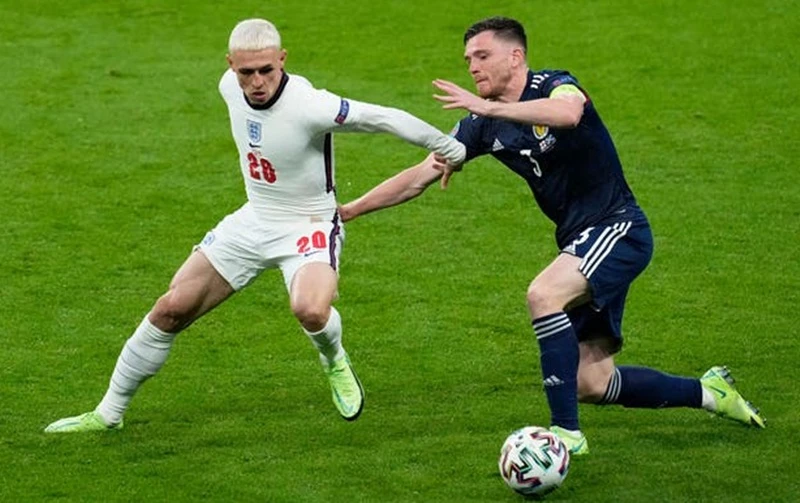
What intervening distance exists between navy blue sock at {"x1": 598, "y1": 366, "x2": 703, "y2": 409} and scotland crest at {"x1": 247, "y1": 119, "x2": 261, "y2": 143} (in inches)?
88.3

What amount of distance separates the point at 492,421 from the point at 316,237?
1.37 metres

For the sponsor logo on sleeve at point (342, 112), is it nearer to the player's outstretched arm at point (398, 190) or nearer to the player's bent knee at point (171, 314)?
the player's outstretched arm at point (398, 190)

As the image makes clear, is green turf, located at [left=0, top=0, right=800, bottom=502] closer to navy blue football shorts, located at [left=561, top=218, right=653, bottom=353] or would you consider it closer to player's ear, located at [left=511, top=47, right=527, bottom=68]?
navy blue football shorts, located at [left=561, top=218, right=653, bottom=353]

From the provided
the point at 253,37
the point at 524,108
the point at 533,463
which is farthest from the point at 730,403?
the point at 253,37

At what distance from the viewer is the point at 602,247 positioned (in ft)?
29.3

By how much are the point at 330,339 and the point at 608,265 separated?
1.51 meters

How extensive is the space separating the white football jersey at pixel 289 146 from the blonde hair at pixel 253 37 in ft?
1.00

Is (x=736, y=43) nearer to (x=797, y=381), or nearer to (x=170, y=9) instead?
(x=170, y=9)

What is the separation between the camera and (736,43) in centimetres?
1744

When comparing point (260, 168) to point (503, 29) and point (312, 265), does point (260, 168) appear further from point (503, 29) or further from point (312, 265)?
point (503, 29)

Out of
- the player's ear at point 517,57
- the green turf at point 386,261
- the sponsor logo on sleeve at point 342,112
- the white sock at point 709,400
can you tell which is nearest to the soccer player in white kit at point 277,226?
the sponsor logo on sleeve at point 342,112

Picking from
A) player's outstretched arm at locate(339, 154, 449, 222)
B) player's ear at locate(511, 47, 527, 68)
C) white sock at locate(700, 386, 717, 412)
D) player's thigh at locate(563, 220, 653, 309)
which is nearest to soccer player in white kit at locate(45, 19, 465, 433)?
player's outstretched arm at locate(339, 154, 449, 222)

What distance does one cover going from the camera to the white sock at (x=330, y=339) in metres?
9.23

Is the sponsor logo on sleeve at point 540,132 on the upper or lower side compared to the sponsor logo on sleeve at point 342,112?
lower
